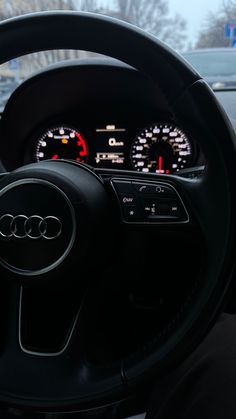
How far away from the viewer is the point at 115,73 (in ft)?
6.23

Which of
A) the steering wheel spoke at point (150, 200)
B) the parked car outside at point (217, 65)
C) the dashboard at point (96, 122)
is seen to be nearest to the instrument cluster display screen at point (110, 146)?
the dashboard at point (96, 122)

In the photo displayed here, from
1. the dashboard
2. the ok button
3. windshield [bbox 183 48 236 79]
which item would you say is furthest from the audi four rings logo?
windshield [bbox 183 48 236 79]

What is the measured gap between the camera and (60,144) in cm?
216

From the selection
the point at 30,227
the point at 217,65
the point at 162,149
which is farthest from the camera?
the point at 217,65

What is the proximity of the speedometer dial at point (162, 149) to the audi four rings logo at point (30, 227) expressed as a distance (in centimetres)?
116

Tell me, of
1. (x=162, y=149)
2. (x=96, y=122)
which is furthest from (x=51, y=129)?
(x=162, y=149)

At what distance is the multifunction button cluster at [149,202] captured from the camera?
1.00 m

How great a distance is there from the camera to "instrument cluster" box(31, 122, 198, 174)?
2109mm

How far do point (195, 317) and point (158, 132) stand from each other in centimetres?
133

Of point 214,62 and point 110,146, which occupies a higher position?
point 214,62

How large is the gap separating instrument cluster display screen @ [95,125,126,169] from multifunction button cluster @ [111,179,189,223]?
119 centimetres

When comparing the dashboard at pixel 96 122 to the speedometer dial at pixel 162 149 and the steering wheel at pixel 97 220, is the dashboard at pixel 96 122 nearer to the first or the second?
the speedometer dial at pixel 162 149

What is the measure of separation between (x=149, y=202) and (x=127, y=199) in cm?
4

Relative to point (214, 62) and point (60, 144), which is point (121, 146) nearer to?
point (60, 144)
